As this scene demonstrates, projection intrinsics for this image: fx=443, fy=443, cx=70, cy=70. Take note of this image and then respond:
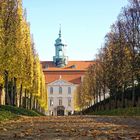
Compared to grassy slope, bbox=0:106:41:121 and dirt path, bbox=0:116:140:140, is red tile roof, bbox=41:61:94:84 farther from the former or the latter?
dirt path, bbox=0:116:140:140

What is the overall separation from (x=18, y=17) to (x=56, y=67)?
133088mm

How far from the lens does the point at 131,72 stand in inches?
1865

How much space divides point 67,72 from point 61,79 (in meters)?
6.24

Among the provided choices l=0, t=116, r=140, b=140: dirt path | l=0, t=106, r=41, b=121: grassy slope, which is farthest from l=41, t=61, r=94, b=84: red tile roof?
l=0, t=116, r=140, b=140: dirt path

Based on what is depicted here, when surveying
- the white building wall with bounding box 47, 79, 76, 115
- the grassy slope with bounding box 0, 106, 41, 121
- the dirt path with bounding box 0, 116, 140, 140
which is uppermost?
the white building wall with bounding box 47, 79, 76, 115

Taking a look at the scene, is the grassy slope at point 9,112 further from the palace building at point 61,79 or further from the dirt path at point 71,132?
the palace building at point 61,79

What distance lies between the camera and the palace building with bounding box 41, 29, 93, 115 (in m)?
164

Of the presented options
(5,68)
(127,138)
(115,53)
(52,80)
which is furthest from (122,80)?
(52,80)

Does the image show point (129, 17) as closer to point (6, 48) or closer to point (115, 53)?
→ point (115, 53)

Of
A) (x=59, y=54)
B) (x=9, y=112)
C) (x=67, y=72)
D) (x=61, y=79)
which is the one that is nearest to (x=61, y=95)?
(x=61, y=79)

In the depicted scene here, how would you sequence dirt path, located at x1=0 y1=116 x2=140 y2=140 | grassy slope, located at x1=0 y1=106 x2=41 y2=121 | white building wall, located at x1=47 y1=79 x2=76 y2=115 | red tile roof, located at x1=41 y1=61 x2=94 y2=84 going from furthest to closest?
red tile roof, located at x1=41 y1=61 x2=94 y2=84 < white building wall, located at x1=47 y1=79 x2=76 y2=115 < grassy slope, located at x1=0 y1=106 x2=41 y2=121 < dirt path, located at x1=0 y1=116 x2=140 y2=140

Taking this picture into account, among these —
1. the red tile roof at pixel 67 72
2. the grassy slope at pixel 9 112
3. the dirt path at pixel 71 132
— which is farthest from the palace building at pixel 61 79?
the dirt path at pixel 71 132

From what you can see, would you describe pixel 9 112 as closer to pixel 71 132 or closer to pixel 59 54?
pixel 71 132

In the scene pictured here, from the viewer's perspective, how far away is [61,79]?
164 meters
